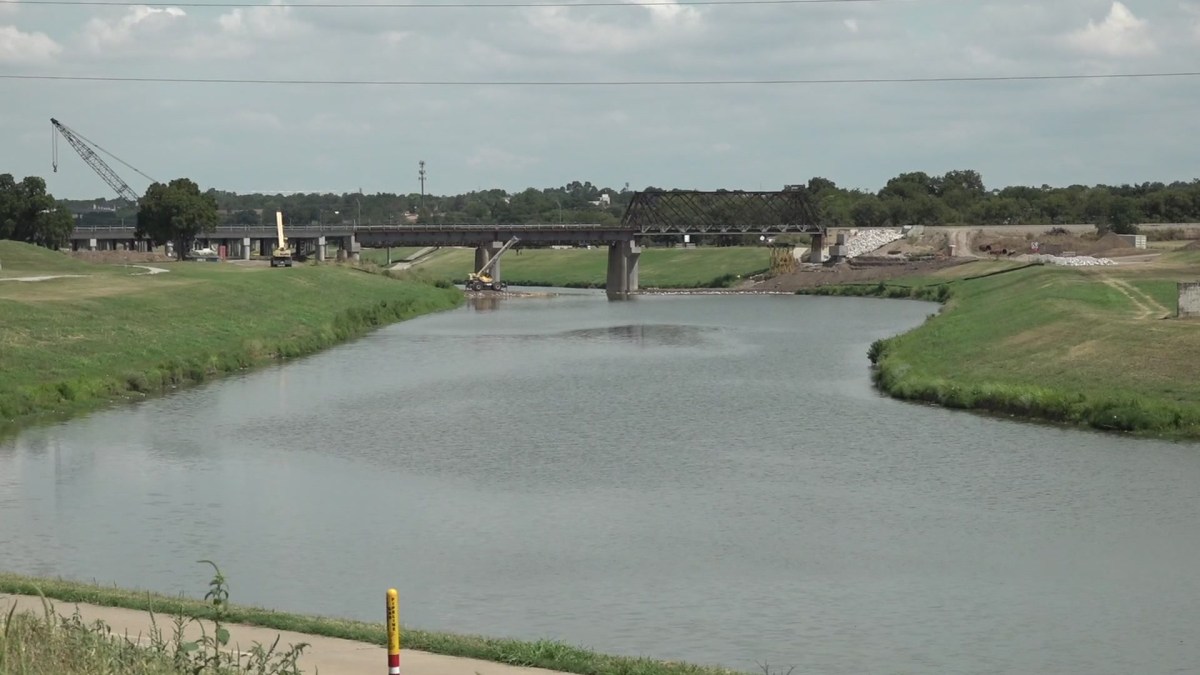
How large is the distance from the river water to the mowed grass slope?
185 cm

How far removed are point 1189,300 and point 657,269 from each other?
4789 inches

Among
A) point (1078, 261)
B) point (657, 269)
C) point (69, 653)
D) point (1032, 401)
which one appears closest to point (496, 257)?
point (657, 269)

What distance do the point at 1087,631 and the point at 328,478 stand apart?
19.6m

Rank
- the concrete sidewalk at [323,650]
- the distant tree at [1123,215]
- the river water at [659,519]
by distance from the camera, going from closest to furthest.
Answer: the concrete sidewalk at [323,650], the river water at [659,519], the distant tree at [1123,215]

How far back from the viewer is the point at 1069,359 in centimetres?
5372

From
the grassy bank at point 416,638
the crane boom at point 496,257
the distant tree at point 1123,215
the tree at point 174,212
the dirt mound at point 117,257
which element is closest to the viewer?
the grassy bank at point 416,638

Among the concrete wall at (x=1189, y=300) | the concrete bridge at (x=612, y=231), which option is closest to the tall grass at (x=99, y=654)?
the concrete wall at (x=1189, y=300)

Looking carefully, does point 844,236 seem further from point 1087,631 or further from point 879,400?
point 1087,631

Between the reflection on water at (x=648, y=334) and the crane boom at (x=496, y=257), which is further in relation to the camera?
the crane boom at (x=496, y=257)

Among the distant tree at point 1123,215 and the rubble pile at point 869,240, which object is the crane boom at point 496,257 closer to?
the rubble pile at point 869,240

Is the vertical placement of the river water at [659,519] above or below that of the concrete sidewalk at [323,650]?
below

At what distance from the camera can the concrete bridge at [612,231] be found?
15575 centimetres

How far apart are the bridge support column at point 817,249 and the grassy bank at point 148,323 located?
183ft

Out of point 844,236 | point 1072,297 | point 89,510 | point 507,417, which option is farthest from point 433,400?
point 844,236
